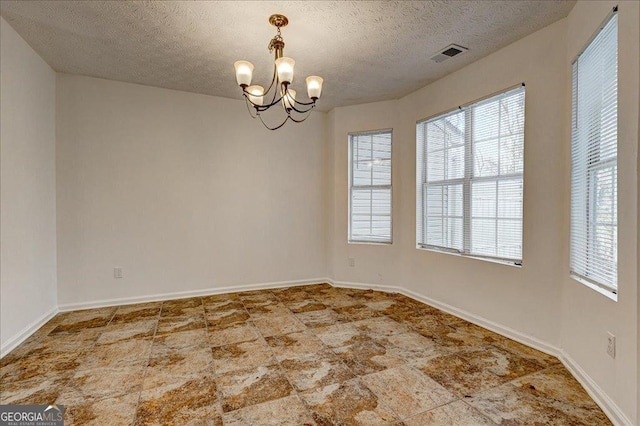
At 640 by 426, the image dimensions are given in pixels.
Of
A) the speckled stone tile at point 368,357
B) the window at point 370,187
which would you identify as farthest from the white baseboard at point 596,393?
the window at point 370,187

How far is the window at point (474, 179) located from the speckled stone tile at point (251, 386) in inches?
93.8

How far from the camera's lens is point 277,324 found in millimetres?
3221

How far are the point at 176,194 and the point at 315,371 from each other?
2.96 m

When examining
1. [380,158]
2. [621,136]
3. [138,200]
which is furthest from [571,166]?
[138,200]

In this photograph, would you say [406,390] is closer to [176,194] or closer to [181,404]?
[181,404]

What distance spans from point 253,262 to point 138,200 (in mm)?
1718

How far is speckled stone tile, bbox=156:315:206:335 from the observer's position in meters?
3.07

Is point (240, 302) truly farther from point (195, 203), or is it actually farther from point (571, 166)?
point (571, 166)

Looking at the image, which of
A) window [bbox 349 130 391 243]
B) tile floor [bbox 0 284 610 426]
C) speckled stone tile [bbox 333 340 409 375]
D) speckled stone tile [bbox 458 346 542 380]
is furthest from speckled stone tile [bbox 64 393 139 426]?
window [bbox 349 130 391 243]

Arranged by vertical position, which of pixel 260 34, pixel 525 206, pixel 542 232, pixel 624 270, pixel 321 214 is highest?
pixel 260 34

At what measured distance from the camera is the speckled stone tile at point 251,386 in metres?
1.92

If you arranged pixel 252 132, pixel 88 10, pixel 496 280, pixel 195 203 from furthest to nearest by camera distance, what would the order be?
pixel 252 132 < pixel 195 203 < pixel 496 280 < pixel 88 10

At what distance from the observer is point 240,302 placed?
3.96m

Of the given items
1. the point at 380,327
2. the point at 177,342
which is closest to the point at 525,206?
the point at 380,327
